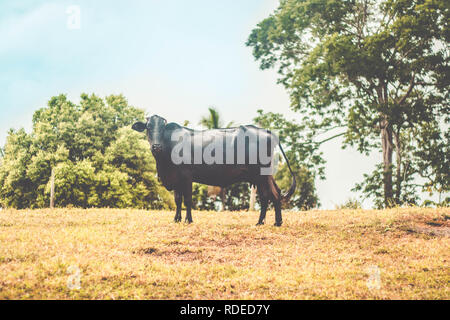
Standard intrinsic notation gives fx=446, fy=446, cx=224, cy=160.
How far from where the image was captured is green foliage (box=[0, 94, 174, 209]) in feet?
93.6

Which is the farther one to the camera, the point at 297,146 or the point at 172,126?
the point at 297,146

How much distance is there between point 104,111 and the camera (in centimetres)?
3278

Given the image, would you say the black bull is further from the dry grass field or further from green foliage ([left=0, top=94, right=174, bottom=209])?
green foliage ([left=0, top=94, right=174, bottom=209])

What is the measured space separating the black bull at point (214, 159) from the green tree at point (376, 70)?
998cm

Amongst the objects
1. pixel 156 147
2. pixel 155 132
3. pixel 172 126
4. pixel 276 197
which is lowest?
pixel 276 197

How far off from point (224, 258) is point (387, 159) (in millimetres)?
17839

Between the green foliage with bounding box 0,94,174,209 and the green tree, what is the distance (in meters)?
11.9

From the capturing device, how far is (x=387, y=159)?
24688mm

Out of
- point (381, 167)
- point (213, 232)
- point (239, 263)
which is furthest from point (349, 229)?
point (381, 167)

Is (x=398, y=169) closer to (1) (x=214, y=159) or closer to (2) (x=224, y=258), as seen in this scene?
(1) (x=214, y=159)

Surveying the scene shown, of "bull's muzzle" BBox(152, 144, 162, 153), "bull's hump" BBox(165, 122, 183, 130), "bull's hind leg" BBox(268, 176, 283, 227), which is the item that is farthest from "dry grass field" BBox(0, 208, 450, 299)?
"bull's hump" BBox(165, 122, 183, 130)

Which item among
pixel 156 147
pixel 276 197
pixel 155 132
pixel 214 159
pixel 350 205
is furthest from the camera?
pixel 350 205

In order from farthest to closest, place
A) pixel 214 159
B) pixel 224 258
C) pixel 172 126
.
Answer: pixel 172 126
pixel 214 159
pixel 224 258

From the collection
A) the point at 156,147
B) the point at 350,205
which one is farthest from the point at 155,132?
the point at 350,205
